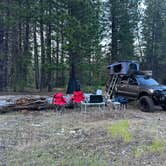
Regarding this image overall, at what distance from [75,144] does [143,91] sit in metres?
7.61

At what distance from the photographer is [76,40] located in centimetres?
1945

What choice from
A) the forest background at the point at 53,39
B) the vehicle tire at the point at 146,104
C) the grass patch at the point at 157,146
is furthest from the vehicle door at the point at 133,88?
the grass patch at the point at 157,146

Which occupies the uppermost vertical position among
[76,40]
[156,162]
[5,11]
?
[5,11]

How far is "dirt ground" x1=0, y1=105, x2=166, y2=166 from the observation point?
16.4 feet

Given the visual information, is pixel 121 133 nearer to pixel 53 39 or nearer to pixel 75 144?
pixel 75 144

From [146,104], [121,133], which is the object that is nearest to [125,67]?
[146,104]

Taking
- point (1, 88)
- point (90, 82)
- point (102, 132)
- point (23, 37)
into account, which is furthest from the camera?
point (23, 37)

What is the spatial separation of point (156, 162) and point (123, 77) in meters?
9.99

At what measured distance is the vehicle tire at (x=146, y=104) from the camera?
12.2 m

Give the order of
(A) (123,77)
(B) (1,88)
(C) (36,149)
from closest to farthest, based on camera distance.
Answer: (C) (36,149) → (A) (123,77) → (B) (1,88)

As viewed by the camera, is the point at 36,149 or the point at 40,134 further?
the point at 40,134

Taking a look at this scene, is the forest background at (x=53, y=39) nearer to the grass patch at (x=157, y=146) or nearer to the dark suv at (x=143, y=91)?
the dark suv at (x=143, y=91)

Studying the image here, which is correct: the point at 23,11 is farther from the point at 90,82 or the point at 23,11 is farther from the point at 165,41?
the point at 165,41

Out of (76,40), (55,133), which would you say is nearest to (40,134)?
(55,133)
